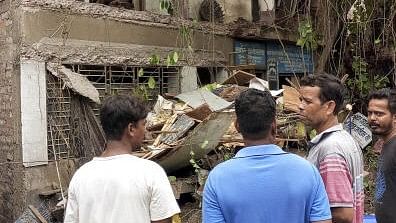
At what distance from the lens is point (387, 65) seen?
34.9 ft

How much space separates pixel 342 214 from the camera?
2.45 meters

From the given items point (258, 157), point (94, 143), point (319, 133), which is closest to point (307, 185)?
point (258, 157)

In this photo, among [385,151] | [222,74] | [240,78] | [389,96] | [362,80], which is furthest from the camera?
[362,80]

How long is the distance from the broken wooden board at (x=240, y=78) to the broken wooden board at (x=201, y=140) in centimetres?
183

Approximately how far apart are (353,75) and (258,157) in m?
8.90

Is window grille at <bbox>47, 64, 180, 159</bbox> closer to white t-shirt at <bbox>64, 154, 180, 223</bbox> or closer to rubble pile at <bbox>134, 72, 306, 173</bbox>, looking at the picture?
rubble pile at <bbox>134, 72, 306, 173</bbox>

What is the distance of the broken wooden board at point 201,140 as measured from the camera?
6352 millimetres

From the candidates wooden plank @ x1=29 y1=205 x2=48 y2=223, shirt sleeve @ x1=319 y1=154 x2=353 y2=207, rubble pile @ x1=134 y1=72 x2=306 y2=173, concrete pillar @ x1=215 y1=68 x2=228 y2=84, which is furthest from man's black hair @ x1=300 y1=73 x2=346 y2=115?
concrete pillar @ x1=215 y1=68 x2=228 y2=84

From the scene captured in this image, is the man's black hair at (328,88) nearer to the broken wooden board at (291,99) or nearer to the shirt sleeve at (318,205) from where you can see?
the shirt sleeve at (318,205)

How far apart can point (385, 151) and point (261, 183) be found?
1616mm

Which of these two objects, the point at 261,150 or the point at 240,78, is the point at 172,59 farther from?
the point at 261,150

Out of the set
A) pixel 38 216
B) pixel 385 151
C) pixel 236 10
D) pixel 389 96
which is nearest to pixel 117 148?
pixel 385 151

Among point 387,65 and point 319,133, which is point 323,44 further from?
point 319,133

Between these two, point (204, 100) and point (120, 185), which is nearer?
point (120, 185)
